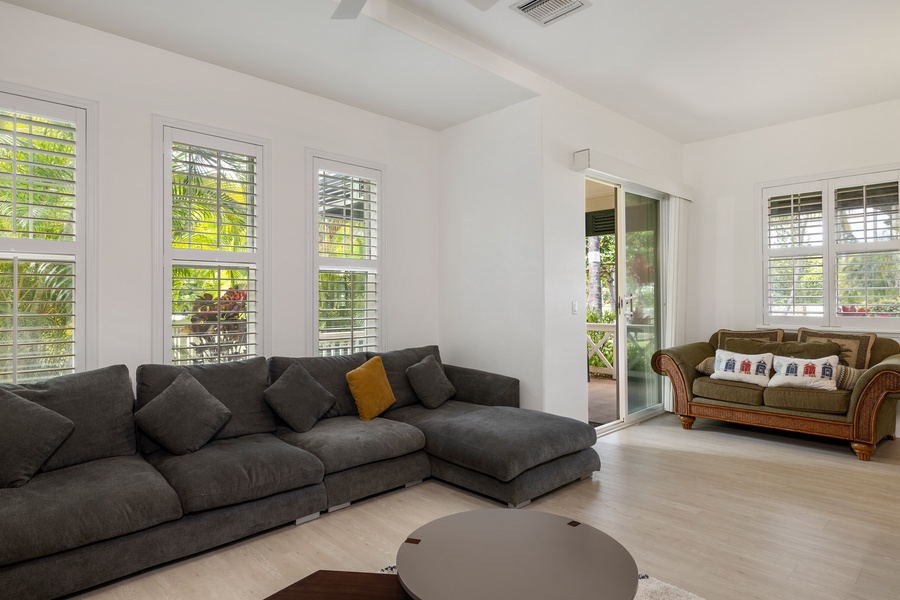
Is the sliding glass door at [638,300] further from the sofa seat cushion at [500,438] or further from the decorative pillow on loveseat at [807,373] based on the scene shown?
the sofa seat cushion at [500,438]

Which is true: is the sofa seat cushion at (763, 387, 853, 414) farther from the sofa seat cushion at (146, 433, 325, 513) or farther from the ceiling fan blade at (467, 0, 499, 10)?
the ceiling fan blade at (467, 0, 499, 10)

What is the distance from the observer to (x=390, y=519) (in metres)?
2.99

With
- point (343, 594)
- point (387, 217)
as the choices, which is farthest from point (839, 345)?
point (343, 594)

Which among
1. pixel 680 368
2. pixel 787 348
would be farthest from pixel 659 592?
pixel 787 348

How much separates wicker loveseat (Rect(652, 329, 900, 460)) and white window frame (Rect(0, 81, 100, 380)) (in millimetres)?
4569

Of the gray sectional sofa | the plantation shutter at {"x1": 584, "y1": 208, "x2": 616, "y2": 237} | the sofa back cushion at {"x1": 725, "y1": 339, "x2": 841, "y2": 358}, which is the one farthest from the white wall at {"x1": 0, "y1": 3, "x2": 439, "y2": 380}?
the plantation shutter at {"x1": 584, "y1": 208, "x2": 616, "y2": 237}

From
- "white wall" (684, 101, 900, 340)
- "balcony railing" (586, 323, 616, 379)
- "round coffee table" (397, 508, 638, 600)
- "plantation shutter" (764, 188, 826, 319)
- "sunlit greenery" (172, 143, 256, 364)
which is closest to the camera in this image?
"round coffee table" (397, 508, 638, 600)

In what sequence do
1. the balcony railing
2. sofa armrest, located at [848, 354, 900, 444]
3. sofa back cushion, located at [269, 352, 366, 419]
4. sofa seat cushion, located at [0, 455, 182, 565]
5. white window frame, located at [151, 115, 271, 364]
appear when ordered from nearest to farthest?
sofa seat cushion, located at [0, 455, 182, 565] → white window frame, located at [151, 115, 271, 364] → sofa back cushion, located at [269, 352, 366, 419] → sofa armrest, located at [848, 354, 900, 444] → the balcony railing

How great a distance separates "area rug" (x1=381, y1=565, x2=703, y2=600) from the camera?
2176 mm

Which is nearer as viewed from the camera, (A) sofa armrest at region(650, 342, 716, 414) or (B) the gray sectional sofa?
(B) the gray sectional sofa

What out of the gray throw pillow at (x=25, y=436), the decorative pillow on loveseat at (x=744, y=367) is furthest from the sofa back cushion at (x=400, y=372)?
the decorative pillow on loveseat at (x=744, y=367)

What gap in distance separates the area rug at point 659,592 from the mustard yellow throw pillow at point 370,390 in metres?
2.03

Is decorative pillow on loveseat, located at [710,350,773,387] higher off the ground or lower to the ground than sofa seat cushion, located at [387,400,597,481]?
higher

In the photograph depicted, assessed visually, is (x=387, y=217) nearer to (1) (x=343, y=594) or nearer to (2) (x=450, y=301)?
(2) (x=450, y=301)
